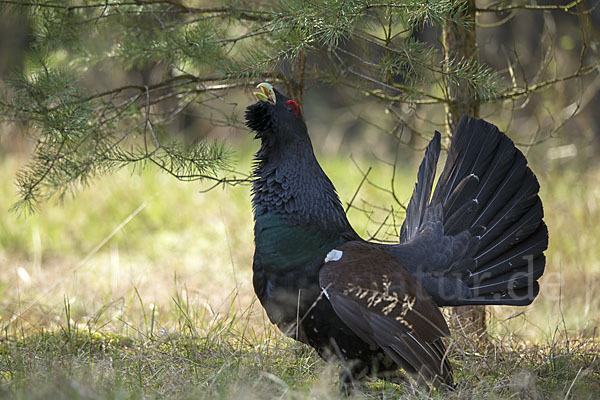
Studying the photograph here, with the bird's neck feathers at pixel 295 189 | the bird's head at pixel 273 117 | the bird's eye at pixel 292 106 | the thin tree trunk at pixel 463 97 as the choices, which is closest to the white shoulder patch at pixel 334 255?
the bird's neck feathers at pixel 295 189

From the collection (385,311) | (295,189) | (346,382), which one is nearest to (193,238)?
(295,189)

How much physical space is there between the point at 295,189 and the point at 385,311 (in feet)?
2.46

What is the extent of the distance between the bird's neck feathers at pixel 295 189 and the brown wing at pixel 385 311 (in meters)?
0.23

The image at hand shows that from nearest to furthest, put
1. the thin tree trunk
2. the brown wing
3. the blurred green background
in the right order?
the brown wing → the thin tree trunk → the blurred green background

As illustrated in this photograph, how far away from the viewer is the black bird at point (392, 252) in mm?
3033

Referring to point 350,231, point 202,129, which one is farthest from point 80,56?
point 202,129

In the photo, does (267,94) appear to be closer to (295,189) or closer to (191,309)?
(295,189)

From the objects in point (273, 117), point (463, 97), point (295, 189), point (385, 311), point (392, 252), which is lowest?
point (385, 311)

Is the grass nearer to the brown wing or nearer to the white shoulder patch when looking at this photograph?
the brown wing

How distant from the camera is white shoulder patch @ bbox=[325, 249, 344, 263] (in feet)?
10.2

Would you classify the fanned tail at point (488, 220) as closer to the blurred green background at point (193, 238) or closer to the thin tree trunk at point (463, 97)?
the thin tree trunk at point (463, 97)

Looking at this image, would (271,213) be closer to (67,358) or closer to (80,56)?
(67,358)

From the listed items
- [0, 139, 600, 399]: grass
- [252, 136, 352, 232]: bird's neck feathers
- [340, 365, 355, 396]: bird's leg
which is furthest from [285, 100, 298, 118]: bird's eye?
[340, 365, 355, 396]: bird's leg

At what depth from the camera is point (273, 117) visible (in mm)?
3307
